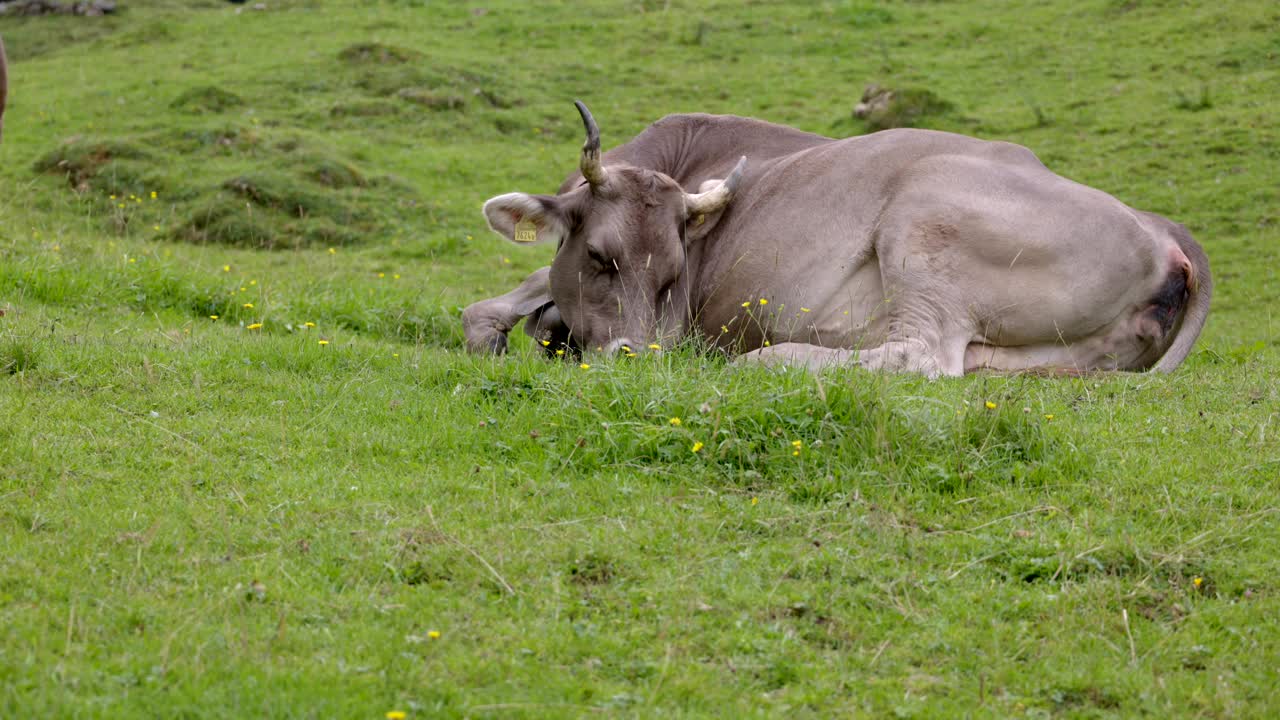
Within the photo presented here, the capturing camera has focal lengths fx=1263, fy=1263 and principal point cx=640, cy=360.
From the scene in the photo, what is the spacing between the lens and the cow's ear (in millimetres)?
7926

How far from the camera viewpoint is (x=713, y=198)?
8.22 m

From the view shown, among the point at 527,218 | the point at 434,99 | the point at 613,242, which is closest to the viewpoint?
the point at 613,242

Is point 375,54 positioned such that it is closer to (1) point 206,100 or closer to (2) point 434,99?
(2) point 434,99

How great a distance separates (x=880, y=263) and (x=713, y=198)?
138cm

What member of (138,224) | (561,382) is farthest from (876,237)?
(138,224)

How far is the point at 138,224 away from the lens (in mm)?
13406

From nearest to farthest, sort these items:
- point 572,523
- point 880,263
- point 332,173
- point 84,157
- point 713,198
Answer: point 572,523 < point 880,263 < point 713,198 < point 332,173 < point 84,157

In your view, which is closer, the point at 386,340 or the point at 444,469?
the point at 444,469

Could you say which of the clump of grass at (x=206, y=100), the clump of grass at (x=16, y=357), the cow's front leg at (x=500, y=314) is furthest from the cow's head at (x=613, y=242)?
the clump of grass at (x=206, y=100)

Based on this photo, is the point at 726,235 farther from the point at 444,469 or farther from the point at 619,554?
the point at 619,554

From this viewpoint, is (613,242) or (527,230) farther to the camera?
(527,230)

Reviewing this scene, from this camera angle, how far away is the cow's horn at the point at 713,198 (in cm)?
820

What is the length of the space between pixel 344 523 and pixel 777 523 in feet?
5.38

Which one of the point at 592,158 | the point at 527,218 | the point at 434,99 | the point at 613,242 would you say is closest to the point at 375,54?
the point at 434,99
